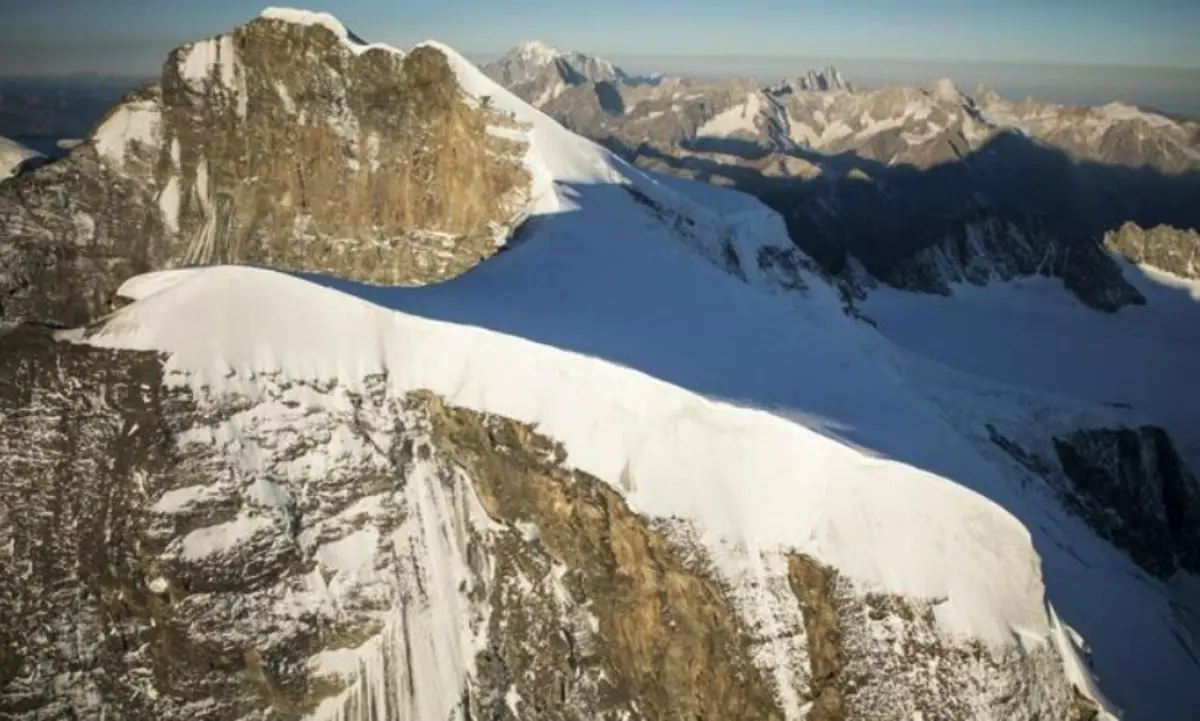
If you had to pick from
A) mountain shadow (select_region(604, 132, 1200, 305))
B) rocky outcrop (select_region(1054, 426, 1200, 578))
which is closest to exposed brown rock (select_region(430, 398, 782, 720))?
rocky outcrop (select_region(1054, 426, 1200, 578))

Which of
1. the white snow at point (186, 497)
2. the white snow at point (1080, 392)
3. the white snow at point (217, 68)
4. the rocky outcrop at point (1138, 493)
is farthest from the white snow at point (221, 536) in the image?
the white snow at point (217, 68)

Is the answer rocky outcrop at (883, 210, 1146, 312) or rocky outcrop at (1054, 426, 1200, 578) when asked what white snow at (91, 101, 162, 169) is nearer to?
rocky outcrop at (1054, 426, 1200, 578)

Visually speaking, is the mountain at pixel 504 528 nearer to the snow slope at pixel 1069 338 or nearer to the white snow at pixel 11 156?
the snow slope at pixel 1069 338

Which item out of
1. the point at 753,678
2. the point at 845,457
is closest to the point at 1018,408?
the point at 845,457

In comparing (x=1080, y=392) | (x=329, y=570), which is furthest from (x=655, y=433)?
(x=1080, y=392)

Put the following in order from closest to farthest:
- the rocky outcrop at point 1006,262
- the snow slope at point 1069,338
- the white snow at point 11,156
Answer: the snow slope at point 1069,338 < the white snow at point 11,156 < the rocky outcrop at point 1006,262

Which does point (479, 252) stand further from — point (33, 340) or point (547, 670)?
point (547, 670)
